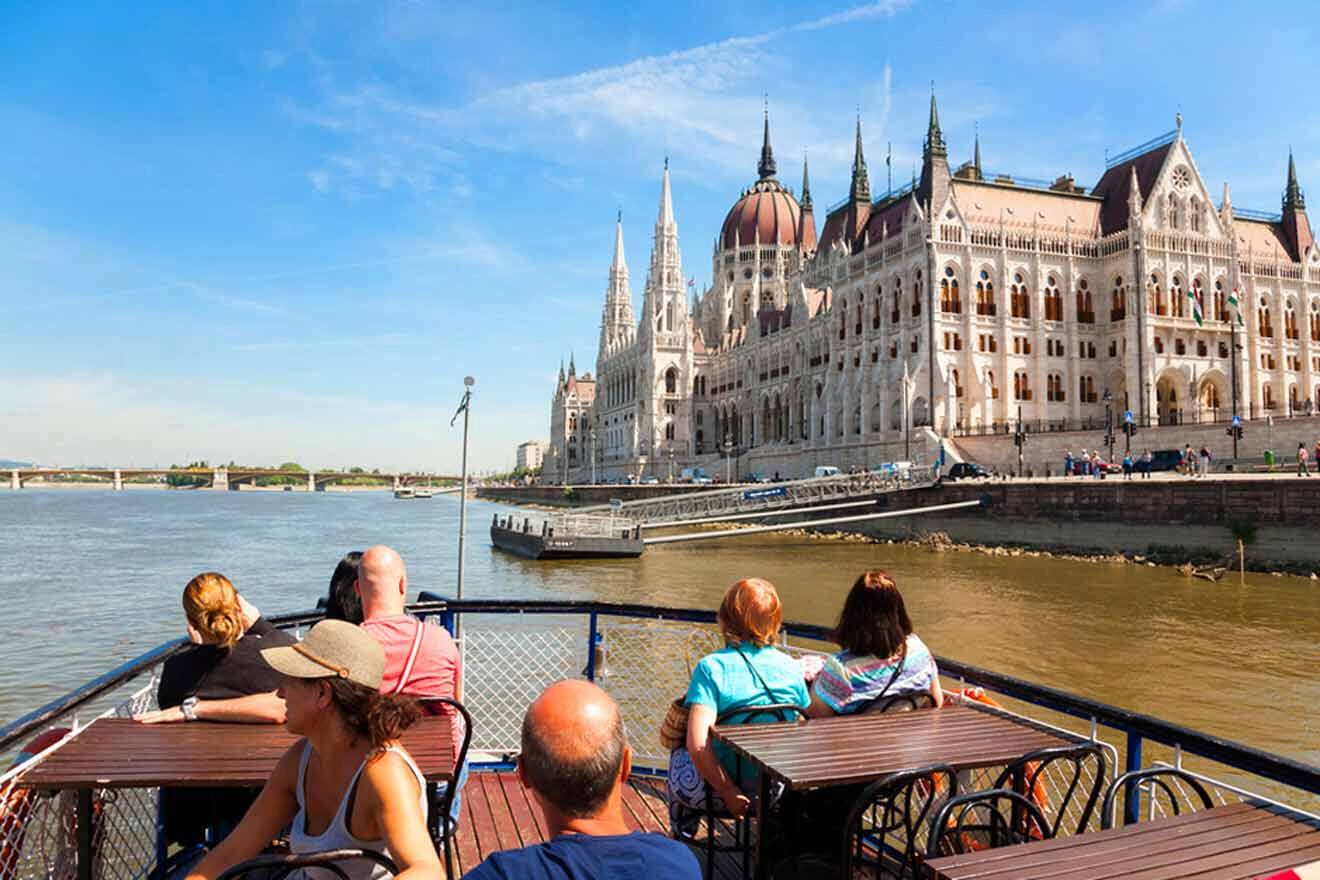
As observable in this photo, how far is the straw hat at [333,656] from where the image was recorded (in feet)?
8.57

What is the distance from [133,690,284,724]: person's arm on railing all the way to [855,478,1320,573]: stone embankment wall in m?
28.3

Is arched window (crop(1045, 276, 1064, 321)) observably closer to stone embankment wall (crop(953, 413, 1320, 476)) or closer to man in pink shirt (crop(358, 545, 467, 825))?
stone embankment wall (crop(953, 413, 1320, 476))

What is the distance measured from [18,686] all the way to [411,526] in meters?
49.1

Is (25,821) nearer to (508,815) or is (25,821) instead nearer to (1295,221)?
(508,815)

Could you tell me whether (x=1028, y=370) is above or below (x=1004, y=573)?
above

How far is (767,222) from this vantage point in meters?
96.4

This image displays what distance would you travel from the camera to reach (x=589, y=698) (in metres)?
2.17

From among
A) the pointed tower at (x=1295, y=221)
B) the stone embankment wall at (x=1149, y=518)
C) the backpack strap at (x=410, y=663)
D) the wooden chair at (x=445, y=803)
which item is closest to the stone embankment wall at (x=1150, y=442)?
the stone embankment wall at (x=1149, y=518)

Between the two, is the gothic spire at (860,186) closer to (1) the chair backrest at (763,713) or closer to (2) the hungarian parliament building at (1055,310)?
(2) the hungarian parliament building at (1055,310)

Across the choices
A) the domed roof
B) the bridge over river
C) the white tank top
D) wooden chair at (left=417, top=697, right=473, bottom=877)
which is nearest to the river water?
wooden chair at (left=417, top=697, right=473, bottom=877)

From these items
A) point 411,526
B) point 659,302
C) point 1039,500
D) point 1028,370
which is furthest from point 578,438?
point 1039,500

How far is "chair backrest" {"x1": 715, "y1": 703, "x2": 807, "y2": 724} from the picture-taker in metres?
3.93

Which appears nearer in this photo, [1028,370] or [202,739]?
[202,739]

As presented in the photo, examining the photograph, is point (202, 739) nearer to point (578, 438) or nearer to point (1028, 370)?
point (1028, 370)
